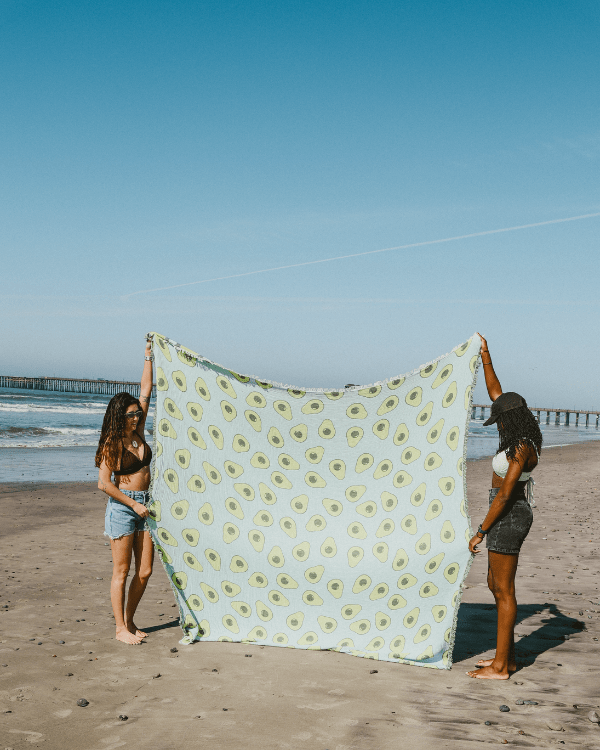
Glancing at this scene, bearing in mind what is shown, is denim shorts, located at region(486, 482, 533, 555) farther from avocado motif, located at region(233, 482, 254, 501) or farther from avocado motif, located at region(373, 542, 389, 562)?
avocado motif, located at region(233, 482, 254, 501)

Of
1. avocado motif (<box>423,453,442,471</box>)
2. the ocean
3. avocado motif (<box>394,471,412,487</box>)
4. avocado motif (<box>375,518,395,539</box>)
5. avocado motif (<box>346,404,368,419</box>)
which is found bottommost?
the ocean

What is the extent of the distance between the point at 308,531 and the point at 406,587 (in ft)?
2.80

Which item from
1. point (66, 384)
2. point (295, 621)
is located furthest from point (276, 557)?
point (66, 384)

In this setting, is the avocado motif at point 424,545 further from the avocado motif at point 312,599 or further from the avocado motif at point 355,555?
the avocado motif at point 312,599

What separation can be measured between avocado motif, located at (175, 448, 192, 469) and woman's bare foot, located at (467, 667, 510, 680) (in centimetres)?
261

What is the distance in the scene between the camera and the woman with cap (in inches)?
170

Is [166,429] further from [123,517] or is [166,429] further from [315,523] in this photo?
[315,523]

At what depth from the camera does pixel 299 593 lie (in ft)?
16.3

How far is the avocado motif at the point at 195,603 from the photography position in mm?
5023

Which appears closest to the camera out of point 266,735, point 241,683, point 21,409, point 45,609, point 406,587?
point 266,735

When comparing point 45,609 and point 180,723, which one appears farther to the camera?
point 45,609

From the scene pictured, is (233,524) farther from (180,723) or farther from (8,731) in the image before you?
(8,731)

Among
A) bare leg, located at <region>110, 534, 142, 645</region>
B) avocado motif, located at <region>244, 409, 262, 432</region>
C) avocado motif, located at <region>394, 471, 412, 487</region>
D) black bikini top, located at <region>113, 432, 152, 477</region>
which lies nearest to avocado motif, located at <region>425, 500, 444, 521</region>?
avocado motif, located at <region>394, 471, 412, 487</region>

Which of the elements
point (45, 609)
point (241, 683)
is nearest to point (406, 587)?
point (241, 683)
